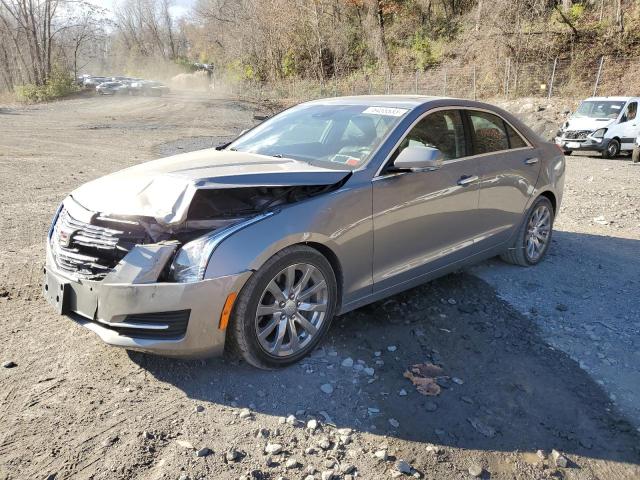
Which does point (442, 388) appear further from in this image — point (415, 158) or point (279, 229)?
point (415, 158)

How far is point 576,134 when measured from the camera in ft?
54.1

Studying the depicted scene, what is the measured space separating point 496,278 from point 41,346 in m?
3.94

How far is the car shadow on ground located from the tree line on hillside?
26428 mm

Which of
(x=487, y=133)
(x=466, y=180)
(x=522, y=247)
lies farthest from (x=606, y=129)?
(x=466, y=180)

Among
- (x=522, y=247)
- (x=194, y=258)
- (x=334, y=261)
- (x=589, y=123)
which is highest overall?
(x=194, y=258)

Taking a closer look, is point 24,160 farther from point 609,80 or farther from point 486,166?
point 609,80

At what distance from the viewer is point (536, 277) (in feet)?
17.2

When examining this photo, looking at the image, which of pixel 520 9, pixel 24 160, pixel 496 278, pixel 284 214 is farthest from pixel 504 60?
pixel 284 214

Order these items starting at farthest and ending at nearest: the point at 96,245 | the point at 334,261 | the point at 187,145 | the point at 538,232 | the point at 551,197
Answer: the point at 187,145
the point at 551,197
the point at 538,232
the point at 334,261
the point at 96,245

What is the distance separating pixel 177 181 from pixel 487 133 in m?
2.90

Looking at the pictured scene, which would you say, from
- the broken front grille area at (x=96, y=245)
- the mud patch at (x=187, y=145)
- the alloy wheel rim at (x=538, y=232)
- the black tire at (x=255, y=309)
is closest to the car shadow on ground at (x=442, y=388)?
the black tire at (x=255, y=309)

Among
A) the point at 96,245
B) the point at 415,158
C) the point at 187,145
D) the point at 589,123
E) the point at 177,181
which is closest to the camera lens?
the point at 96,245

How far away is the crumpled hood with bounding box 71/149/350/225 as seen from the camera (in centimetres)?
319

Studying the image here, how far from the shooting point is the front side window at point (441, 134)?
13.4ft
